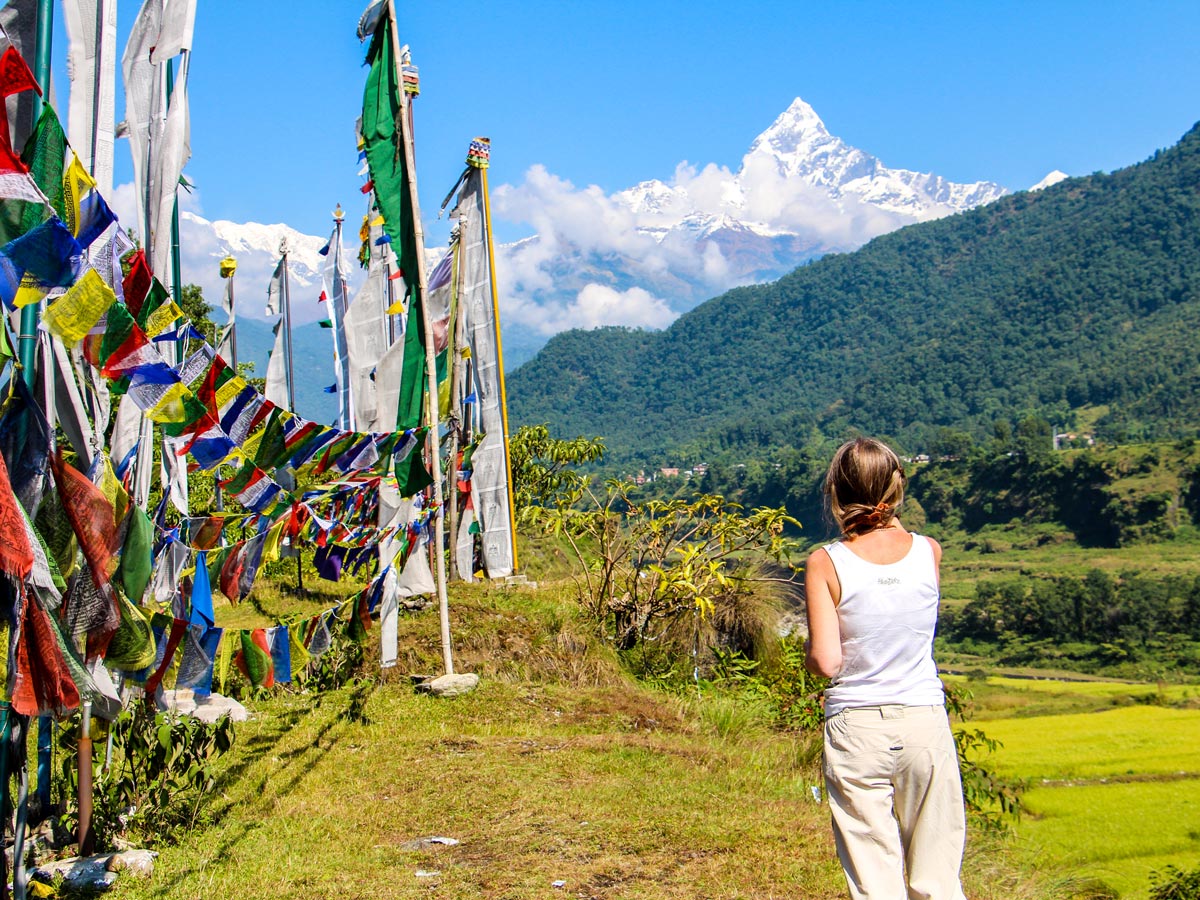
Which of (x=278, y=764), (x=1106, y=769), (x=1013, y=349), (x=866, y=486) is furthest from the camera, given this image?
(x=1013, y=349)

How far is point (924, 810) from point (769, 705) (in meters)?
6.45

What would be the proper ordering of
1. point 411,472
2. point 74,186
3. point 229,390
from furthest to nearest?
point 411,472
point 229,390
point 74,186

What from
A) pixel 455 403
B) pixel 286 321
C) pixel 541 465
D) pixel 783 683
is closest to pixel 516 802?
pixel 783 683

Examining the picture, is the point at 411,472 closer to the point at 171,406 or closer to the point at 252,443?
the point at 252,443

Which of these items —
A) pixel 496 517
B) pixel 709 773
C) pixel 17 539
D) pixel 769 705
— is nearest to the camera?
pixel 17 539

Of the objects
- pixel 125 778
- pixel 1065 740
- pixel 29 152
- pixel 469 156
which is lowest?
pixel 1065 740

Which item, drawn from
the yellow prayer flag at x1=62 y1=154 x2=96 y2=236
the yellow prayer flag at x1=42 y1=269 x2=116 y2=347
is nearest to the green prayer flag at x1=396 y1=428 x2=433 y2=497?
the yellow prayer flag at x1=62 y1=154 x2=96 y2=236

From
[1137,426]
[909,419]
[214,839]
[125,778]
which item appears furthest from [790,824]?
[909,419]

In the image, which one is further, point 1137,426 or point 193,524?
point 1137,426

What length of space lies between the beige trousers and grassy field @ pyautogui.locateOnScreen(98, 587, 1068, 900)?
1421 millimetres

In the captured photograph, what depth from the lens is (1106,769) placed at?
109 feet

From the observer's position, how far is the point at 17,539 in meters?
2.92

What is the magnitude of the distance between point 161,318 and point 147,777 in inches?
85.7

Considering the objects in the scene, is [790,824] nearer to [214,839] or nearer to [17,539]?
[214,839]
